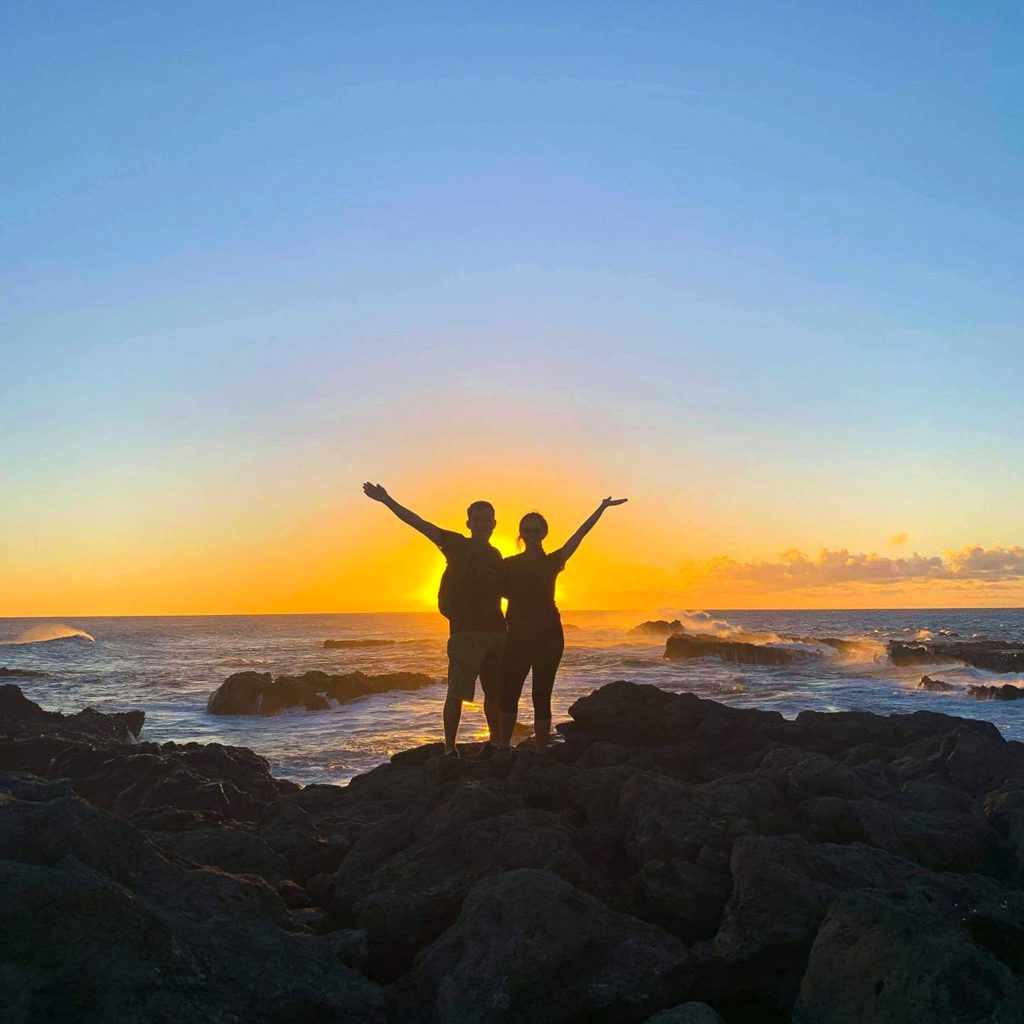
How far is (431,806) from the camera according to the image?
642 centimetres

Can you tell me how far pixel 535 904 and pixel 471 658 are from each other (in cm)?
372

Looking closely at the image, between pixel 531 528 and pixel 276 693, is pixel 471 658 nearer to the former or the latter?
pixel 531 528

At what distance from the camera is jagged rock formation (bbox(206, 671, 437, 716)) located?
23141 mm

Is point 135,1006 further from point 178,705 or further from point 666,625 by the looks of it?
point 666,625

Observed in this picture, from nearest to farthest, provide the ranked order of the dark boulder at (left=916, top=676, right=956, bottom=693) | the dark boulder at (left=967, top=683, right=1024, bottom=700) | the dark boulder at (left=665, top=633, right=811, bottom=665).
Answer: the dark boulder at (left=967, top=683, right=1024, bottom=700) < the dark boulder at (left=916, top=676, right=956, bottom=693) < the dark boulder at (left=665, top=633, right=811, bottom=665)

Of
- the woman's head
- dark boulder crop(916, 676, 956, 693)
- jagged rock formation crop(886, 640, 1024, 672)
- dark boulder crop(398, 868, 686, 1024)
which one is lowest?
jagged rock formation crop(886, 640, 1024, 672)

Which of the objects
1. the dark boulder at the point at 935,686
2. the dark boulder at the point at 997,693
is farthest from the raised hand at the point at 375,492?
the dark boulder at the point at 935,686

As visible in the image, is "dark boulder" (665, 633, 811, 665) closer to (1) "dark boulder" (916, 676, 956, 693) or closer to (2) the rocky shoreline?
(1) "dark boulder" (916, 676, 956, 693)

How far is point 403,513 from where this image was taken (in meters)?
7.66

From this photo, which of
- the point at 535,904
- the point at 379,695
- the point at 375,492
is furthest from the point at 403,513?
the point at 379,695

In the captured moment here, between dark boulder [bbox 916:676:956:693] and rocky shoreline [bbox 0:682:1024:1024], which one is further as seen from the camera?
dark boulder [bbox 916:676:956:693]

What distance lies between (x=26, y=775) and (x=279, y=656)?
48.9 metres

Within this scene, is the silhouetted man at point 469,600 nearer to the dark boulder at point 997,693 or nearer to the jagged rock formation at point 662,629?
the dark boulder at point 997,693

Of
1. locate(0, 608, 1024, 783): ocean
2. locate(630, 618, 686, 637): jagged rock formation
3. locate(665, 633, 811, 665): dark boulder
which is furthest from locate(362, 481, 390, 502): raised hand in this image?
locate(630, 618, 686, 637): jagged rock formation
